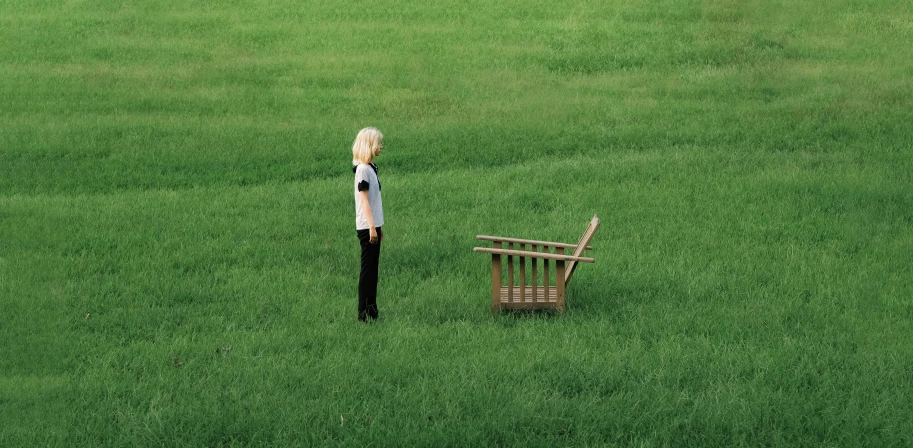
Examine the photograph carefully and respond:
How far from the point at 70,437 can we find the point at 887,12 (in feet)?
79.8

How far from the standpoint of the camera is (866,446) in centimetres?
723

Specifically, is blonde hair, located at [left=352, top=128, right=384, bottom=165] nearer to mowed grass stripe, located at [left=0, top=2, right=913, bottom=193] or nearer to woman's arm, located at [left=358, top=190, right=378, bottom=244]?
woman's arm, located at [left=358, top=190, right=378, bottom=244]

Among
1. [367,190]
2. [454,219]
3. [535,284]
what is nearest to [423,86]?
[454,219]

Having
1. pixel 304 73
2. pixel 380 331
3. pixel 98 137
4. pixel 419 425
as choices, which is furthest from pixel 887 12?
pixel 419 425

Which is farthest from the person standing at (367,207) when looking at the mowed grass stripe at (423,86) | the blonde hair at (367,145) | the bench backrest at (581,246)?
the mowed grass stripe at (423,86)

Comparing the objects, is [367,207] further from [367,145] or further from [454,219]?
[454,219]

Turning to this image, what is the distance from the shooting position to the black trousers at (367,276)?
970 centimetres

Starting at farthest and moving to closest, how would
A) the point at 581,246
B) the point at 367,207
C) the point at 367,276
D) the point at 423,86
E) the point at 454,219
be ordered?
the point at 423,86, the point at 454,219, the point at 581,246, the point at 367,276, the point at 367,207

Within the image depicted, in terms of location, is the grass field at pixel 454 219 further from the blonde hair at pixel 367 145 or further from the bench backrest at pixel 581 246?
the blonde hair at pixel 367 145

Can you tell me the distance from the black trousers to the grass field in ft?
0.68

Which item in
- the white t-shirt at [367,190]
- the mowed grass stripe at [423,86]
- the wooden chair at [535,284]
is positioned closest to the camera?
the white t-shirt at [367,190]

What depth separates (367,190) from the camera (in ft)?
31.4

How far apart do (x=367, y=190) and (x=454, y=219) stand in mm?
4495

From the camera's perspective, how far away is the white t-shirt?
31.2 ft
